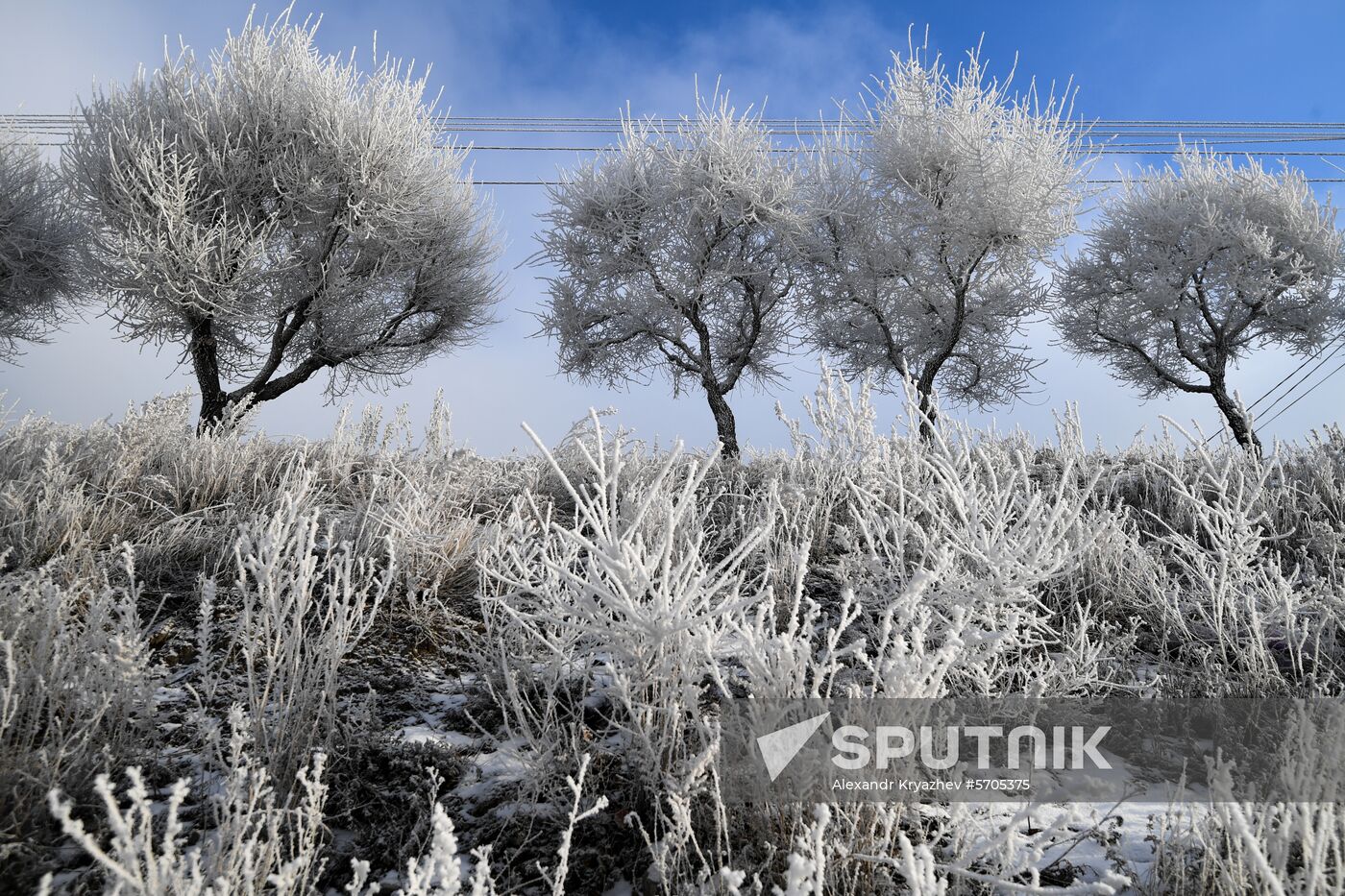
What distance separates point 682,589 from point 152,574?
286 cm

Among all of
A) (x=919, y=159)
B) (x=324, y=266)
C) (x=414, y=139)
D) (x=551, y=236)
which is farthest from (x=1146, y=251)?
(x=324, y=266)

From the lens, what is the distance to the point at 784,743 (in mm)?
1640

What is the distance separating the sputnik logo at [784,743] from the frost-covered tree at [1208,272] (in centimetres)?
1752

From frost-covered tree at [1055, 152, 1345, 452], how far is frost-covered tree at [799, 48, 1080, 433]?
326 centimetres

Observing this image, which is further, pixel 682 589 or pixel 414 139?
pixel 414 139

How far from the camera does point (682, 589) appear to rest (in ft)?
5.76

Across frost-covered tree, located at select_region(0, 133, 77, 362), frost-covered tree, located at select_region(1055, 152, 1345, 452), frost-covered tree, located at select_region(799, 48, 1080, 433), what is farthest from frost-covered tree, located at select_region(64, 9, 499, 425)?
frost-covered tree, located at select_region(1055, 152, 1345, 452)

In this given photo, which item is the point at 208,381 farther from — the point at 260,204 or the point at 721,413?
the point at 721,413

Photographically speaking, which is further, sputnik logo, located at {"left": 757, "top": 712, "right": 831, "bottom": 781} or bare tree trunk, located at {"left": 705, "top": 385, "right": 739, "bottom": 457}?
bare tree trunk, located at {"left": 705, "top": 385, "right": 739, "bottom": 457}

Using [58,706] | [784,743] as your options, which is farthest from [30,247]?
[784,743]

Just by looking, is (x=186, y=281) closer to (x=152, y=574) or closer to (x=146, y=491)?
(x=146, y=491)

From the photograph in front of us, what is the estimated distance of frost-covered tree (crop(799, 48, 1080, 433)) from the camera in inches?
459

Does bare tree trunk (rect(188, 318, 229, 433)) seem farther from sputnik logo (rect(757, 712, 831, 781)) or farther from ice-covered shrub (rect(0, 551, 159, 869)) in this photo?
sputnik logo (rect(757, 712, 831, 781))

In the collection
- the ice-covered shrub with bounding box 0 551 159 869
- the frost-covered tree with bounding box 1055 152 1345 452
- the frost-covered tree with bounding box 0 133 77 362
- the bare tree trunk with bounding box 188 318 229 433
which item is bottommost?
the ice-covered shrub with bounding box 0 551 159 869
